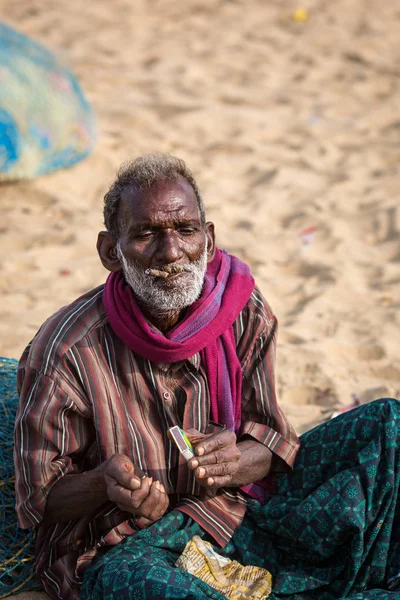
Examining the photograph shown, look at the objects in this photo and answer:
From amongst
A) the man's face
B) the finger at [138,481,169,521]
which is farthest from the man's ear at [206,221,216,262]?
the finger at [138,481,169,521]

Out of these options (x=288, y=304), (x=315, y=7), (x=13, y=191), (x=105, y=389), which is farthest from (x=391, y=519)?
(x=315, y=7)

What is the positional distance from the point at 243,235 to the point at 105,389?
128 inches

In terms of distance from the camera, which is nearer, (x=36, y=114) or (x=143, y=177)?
(x=143, y=177)

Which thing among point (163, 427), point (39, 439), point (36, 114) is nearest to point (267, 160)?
point (36, 114)

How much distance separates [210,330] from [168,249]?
31cm

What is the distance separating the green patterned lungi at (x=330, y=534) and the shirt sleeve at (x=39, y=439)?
28 centimetres

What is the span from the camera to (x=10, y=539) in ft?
9.42

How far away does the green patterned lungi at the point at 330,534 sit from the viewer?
99.2 inches

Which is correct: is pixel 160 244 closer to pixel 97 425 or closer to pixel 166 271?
pixel 166 271

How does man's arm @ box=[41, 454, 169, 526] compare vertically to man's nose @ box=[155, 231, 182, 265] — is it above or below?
below

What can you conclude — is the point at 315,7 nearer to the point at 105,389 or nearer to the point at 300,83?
the point at 300,83

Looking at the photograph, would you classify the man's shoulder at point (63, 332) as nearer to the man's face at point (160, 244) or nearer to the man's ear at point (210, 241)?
the man's face at point (160, 244)

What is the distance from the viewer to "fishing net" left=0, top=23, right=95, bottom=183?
239 inches

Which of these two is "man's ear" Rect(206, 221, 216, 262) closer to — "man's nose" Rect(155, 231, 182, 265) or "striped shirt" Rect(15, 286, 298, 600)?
"man's nose" Rect(155, 231, 182, 265)
